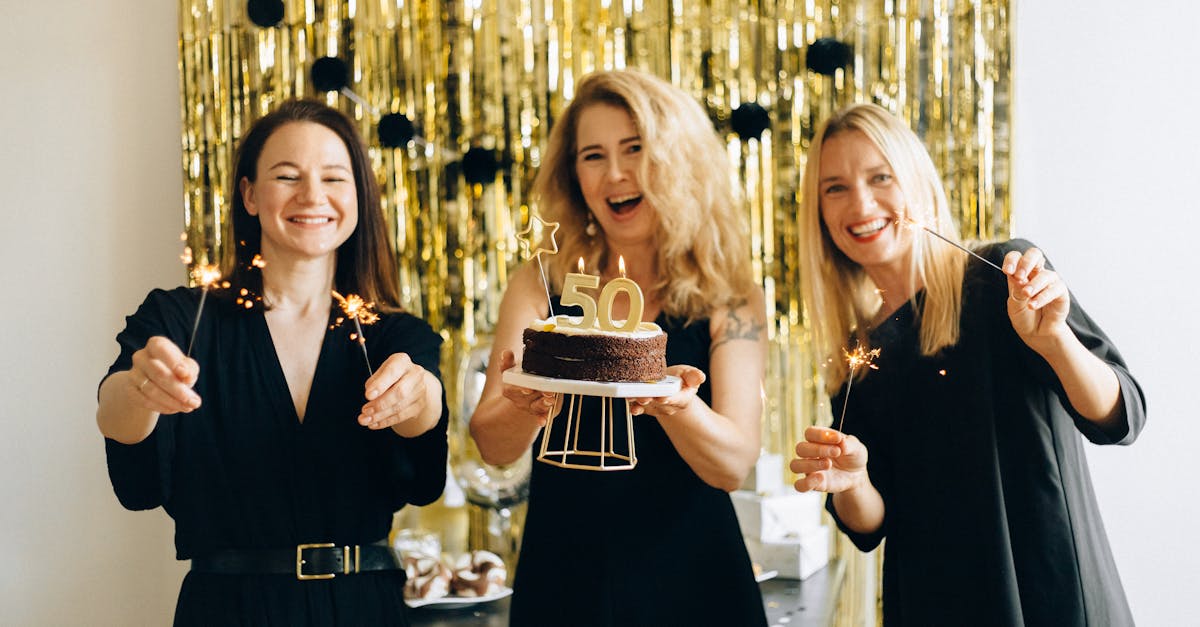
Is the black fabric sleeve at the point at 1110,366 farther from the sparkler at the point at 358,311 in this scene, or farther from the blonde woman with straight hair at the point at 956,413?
the sparkler at the point at 358,311

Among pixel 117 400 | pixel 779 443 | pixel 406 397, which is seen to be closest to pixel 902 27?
pixel 779 443

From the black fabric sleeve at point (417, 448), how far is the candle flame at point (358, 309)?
39 mm

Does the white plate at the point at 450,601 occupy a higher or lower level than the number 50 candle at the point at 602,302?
lower

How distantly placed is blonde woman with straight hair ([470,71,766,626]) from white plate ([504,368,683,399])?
15 centimetres

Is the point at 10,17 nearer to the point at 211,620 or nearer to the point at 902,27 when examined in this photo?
the point at 211,620

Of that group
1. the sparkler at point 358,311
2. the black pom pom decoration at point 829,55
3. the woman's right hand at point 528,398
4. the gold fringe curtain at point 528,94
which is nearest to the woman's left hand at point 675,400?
the woman's right hand at point 528,398

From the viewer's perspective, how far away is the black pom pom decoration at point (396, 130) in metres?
2.53

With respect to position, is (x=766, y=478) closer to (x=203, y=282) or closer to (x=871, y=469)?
(x=871, y=469)

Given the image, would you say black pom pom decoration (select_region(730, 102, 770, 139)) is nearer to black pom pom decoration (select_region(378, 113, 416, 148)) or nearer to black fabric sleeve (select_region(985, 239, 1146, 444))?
black pom pom decoration (select_region(378, 113, 416, 148))

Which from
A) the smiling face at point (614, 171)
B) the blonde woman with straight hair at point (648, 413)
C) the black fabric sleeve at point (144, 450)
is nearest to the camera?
the black fabric sleeve at point (144, 450)

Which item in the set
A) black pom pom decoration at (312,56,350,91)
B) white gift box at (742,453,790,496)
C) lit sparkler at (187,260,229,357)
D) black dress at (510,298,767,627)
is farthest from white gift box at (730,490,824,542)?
black pom pom decoration at (312,56,350,91)

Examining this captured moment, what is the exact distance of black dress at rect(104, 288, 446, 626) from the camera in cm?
161

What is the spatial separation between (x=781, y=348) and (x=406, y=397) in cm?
123

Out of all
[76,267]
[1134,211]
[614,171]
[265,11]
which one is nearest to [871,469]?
[614,171]
